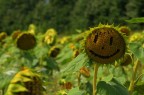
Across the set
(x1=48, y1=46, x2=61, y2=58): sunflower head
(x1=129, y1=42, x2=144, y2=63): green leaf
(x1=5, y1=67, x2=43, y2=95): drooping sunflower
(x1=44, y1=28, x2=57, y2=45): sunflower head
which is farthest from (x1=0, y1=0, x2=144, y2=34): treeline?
(x1=5, y1=67, x2=43, y2=95): drooping sunflower

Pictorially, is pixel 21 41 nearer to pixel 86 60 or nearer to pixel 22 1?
pixel 86 60

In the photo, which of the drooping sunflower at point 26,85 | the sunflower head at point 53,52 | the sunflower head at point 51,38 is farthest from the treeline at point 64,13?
the drooping sunflower at point 26,85

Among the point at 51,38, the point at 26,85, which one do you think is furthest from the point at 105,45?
the point at 51,38

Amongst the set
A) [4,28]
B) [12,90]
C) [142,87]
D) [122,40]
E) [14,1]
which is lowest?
[142,87]

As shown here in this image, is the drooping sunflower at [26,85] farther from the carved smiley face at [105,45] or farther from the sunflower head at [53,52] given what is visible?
the sunflower head at [53,52]

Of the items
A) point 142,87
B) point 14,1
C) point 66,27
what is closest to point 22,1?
point 14,1

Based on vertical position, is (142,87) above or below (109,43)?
below

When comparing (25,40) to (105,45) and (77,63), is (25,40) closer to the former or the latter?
(77,63)

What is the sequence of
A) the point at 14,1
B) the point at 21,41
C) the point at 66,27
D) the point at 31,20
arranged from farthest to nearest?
1. the point at 14,1
2. the point at 31,20
3. the point at 66,27
4. the point at 21,41
